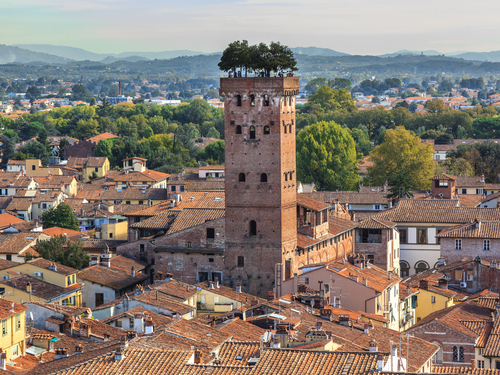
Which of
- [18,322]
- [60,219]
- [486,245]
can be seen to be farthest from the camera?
[60,219]

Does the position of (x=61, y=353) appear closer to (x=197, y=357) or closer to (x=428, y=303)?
(x=197, y=357)

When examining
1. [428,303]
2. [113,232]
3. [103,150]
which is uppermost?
[428,303]

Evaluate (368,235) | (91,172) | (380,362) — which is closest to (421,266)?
(368,235)

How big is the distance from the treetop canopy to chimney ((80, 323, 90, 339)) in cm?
1774

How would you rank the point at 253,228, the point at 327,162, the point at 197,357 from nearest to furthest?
the point at 197,357
the point at 253,228
the point at 327,162

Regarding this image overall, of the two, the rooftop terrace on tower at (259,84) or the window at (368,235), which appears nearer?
the rooftop terrace on tower at (259,84)

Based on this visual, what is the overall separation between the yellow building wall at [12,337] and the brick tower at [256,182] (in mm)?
15392

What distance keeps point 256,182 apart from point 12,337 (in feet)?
56.6

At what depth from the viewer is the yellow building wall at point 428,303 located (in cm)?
4072

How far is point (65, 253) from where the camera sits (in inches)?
1937

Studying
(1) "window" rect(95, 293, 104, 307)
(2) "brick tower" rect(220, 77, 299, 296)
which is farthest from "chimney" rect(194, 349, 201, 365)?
(2) "brick tower" rect(220, 77, 299, 296)

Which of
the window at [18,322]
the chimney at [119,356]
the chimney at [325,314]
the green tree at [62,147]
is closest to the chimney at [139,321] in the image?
the window at [18,322]

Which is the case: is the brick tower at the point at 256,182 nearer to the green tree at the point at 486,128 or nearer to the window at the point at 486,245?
the window at the point at 486,245

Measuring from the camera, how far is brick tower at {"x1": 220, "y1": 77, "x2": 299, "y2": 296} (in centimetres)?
4566
